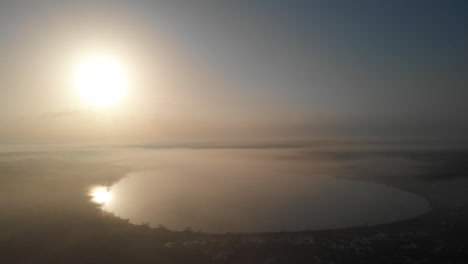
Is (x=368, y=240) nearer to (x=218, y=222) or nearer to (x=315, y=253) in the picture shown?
(x=315, y=253)

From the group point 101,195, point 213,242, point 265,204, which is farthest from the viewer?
point 101,195

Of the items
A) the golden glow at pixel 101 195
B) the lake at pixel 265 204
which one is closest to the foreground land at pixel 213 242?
the lake at pixel 265 204

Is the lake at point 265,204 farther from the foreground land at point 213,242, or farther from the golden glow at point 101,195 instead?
the foreground land at point 213,242

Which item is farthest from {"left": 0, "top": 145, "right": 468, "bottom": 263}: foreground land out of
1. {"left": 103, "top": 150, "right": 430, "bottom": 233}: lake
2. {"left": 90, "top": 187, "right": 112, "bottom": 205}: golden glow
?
{"left": 90, "top": 187, "right": 112, "bottom": 205}: golden glow

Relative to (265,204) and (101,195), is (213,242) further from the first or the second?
(101,195)

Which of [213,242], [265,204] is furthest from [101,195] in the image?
[213,242]

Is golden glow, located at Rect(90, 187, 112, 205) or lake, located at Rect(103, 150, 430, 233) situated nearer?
lake, located at Rect(103, 150, 430, 233)

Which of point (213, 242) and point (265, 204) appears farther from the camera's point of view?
point (265, 204)

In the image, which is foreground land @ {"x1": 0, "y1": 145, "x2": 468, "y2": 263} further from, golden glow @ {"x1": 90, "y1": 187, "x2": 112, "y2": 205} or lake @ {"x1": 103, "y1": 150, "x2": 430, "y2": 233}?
golden glow @ {"x1": 90, "y1": 187, "x2": 112, "y2": 205}

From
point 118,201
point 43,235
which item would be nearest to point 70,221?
point 43,235
